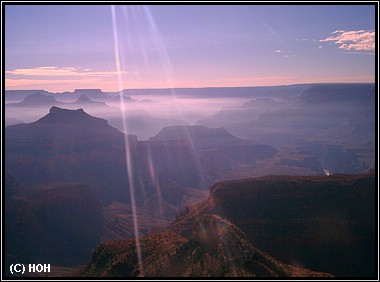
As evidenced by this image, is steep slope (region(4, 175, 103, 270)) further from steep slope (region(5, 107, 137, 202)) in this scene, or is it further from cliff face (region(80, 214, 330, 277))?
steep slope (region(5, 107, 137, 202))

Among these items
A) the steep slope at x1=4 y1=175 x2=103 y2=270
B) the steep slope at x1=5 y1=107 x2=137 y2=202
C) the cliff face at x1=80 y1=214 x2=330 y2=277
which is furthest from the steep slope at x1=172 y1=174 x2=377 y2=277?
the steep slope at x1=5 y1=107 x2=137 y2=202

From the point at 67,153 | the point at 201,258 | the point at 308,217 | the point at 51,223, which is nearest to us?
the point at 201,258

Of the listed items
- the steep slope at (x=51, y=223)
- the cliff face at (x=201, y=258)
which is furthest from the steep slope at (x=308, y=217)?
the steep slope at (x=51, y=223)

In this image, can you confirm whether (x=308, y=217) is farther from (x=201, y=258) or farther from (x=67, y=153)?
(x=67, y=153)

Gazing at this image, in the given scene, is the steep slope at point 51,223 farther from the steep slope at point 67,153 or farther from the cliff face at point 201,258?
the steep slope at point 67,153

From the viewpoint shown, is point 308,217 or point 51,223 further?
point 51,223

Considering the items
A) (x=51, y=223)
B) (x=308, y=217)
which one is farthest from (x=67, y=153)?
(x=308, y=217)

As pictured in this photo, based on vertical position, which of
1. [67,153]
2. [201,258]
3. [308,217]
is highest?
[67,153]
